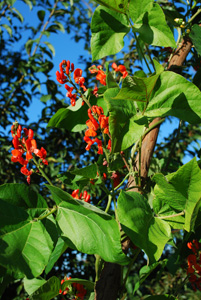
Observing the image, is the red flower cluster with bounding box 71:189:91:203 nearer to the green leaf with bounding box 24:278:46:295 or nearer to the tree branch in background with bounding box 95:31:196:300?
the tree branch in background with bounding box 95:31:196:300

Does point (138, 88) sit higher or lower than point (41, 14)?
lower

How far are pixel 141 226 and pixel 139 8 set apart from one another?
43cm

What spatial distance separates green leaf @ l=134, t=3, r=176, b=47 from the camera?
62 cm

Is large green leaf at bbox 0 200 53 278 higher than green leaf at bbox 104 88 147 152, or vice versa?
green leaf at bbox 104 88 147 152

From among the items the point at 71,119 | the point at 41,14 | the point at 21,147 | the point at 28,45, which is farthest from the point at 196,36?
the point at 41,14

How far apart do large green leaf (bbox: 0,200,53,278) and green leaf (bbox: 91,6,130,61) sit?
373 millimetres

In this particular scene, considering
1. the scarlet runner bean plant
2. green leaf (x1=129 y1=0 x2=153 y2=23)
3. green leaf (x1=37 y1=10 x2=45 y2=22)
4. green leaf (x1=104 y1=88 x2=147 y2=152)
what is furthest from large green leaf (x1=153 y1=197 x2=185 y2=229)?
green leaf (x1=37 y1=10 x2=45 y2=22)

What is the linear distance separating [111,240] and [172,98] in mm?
259

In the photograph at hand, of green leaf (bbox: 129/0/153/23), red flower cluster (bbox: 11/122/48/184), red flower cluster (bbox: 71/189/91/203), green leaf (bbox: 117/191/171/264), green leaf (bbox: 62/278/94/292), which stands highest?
green leaf (bbox: 129/0/153/23)

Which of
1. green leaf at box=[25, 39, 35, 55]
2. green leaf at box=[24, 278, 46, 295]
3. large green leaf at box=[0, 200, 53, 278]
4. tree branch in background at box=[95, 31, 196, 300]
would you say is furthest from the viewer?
green leaf at box=[25, 39, 35, 55]

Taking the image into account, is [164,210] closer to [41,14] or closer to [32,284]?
[32,284]

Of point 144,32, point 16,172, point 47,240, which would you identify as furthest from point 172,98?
point 16,172

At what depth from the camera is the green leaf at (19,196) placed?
1.60 ft

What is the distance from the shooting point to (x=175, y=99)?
0.53m
